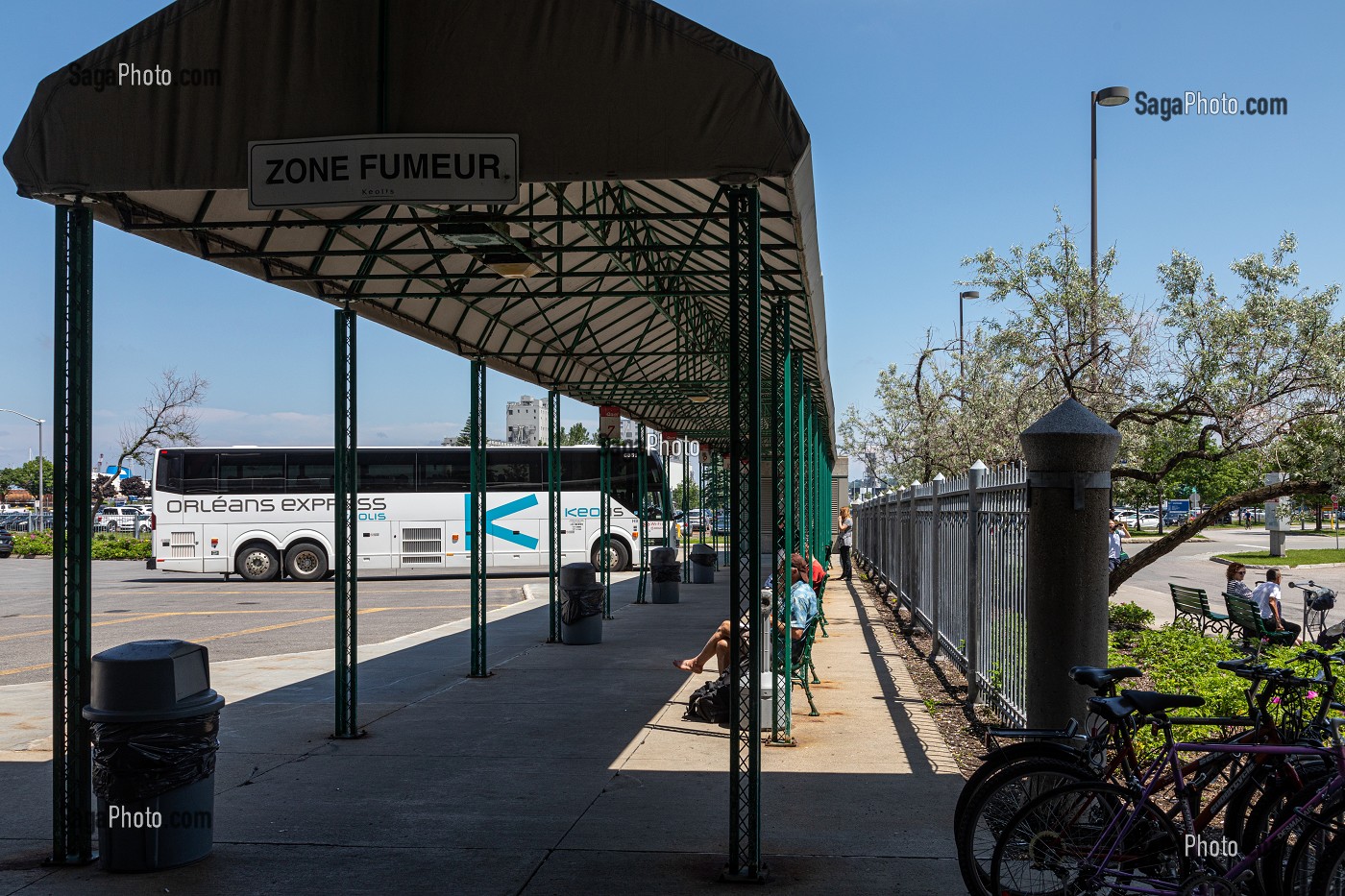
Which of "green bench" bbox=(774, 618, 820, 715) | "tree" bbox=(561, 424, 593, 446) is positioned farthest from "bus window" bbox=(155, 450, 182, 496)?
"tree" bbox=(561, 424, 593, 446)

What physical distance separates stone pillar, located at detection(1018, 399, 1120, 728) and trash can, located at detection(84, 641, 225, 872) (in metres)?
4.33

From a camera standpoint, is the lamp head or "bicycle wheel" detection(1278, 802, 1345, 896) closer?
"bicycle wheel" detection(1278, 802, 1345, 896)

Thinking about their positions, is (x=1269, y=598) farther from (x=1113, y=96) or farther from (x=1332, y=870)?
(x=1332, y=870)

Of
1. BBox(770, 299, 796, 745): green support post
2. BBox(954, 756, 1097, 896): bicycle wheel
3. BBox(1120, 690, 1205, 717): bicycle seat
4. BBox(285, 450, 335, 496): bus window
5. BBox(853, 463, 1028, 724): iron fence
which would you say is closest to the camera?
BBox(1120, 690, 1205, 717): bicycle seat

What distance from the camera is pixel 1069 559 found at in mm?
6234

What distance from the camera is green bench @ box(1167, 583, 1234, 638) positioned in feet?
51.0

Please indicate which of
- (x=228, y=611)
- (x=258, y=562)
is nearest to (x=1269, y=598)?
(x=228, y=611)

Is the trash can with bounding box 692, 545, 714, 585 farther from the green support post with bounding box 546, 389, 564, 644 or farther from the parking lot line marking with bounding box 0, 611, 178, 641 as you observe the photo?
the parking lot line marking with bounding box 0, 611, 178, 641

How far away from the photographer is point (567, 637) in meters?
15.4

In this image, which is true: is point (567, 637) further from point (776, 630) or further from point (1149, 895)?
point (1149, 895)

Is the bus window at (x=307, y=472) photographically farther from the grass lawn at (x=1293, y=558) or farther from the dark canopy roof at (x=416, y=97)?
the grass lawn at (x=1293, y=558)

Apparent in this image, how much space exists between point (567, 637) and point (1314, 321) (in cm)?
997

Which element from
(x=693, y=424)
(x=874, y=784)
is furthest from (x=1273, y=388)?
(x=693, y=424)

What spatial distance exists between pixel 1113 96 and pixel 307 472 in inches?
862
